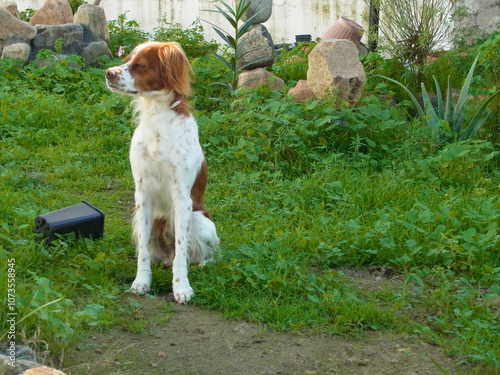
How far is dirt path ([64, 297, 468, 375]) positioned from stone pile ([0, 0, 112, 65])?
6.29 meters

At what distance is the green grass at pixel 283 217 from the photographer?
3326mm

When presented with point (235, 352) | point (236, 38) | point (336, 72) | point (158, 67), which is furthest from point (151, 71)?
point (236, 38)

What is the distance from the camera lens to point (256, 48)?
729cm

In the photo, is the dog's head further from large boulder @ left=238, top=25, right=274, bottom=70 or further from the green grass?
large boulder @ left=238, top=25, right=274, bottom=70

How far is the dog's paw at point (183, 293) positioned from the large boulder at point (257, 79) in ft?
12.6

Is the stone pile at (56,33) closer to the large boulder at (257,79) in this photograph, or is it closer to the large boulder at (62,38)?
the large boulder at (62,38)

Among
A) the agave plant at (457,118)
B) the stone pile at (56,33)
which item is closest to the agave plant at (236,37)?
the agave plant at (457,118)

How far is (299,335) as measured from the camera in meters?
3.22

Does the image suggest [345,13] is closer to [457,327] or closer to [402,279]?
[402,279]

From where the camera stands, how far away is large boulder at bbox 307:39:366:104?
6.29 metres

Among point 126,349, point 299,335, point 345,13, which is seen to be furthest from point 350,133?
point 345,13

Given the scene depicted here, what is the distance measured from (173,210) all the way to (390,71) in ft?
15.8

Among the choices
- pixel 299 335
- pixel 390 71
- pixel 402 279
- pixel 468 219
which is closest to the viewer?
pixel 299 335

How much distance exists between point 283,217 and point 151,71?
1.78 m
